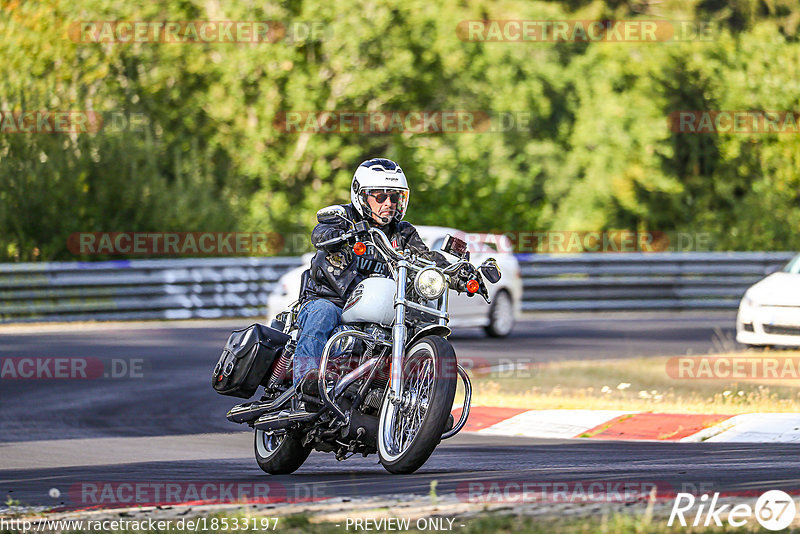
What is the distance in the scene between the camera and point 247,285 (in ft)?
81.0

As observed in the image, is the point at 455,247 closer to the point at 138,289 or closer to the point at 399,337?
the point at 399,337

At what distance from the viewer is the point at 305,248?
30297 millimetres

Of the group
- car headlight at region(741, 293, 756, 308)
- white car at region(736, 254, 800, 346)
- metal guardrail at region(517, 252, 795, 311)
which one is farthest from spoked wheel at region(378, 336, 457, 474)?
metal guardrail at region(517, 252, 795, 311)

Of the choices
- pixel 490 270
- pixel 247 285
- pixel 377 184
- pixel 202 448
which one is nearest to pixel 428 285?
pixel 490 270

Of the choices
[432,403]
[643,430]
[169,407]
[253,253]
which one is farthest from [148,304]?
[432,403]

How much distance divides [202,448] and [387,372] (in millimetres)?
2719

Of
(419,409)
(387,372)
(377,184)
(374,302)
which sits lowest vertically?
(419,409)

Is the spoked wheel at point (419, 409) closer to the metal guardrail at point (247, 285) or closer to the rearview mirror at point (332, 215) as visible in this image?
the rearview mirror at point (332, 215)

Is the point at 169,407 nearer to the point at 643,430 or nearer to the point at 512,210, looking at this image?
the point at 643,430

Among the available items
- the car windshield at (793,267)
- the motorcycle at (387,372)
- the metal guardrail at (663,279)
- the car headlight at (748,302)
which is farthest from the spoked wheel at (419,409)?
the metal guardrail at (663,279)

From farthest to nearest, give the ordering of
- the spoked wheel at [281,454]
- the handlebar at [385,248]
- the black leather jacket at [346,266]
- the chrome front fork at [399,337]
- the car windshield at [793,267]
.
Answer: the car windshield at [793,267] < the spoked wheel at [281,454] < the black leather jacket at [346,266] < the handlebar at [385,248] < the chrome front fork at [399,337]

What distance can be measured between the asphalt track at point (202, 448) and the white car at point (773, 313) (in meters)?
1.12

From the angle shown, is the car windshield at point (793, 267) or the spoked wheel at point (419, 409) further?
the car windshield at point (793, 267)

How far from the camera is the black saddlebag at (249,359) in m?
9.02
